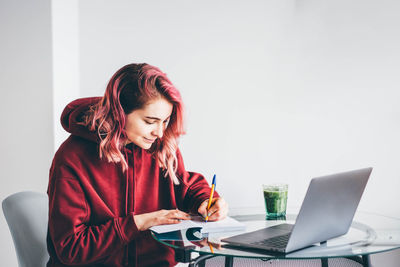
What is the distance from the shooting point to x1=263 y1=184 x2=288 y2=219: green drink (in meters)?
1.57

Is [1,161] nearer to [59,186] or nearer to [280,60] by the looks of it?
[59,186]

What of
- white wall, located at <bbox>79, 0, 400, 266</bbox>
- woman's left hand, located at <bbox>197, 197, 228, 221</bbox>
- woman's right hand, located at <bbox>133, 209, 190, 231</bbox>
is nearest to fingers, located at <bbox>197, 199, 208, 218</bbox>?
woman's left hand, located at <bbox>197, 197, 228, 221</bbox>

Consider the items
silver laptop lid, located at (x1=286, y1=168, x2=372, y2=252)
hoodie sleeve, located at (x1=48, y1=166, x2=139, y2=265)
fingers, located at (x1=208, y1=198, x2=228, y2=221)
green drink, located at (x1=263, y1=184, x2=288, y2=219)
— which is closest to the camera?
silver laptop lid, located at (x1=286, y1=168, x2=372, y2=252)

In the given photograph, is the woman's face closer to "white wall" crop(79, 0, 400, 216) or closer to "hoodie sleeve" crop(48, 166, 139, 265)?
"hoodie sleeve" crop(48, 166, 139, 265)

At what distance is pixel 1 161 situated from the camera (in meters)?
2.17

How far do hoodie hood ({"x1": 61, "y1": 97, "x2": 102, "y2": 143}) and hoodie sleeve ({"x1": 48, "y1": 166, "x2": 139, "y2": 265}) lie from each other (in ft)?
0.58

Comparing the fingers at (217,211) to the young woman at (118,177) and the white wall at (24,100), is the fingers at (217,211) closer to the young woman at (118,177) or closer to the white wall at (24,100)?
the young woman at (118,177)

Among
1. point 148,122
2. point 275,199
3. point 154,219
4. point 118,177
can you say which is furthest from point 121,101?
point 275,199

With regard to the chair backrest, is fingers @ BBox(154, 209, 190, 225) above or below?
above

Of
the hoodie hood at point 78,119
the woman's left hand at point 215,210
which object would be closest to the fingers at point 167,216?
the woman's left hand at point 215,210

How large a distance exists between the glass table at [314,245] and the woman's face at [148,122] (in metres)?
0.36

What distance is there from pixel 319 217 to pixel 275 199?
447 mm

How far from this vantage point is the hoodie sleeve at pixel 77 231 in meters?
1.32

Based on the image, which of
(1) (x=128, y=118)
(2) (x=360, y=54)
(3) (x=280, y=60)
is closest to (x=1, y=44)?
(1) (x=128, y=118)
